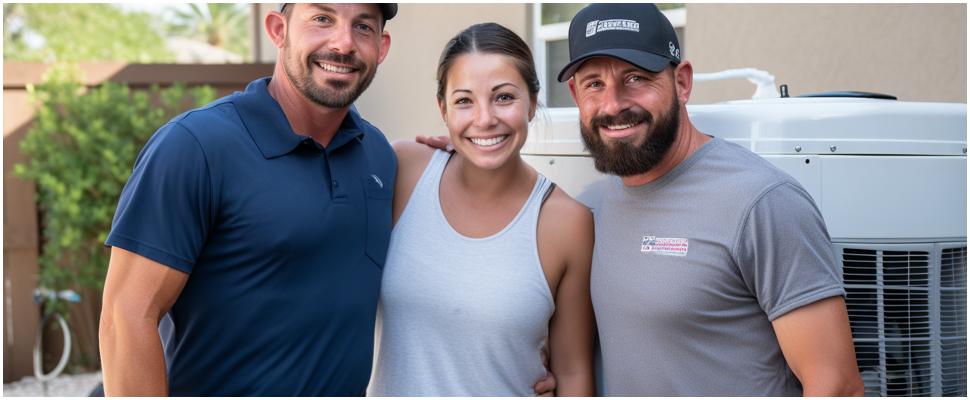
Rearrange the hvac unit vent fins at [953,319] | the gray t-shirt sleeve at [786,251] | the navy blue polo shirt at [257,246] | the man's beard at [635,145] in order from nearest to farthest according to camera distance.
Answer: the gray t-shirt sleeve at [786,251] → the navy blue polo shirt at [257,246] → the man's beard at [635,145] → the hvac unit vent fins at [953,319]

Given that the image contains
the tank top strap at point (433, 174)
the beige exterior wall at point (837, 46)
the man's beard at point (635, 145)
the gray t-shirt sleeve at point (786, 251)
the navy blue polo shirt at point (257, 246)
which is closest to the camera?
the gray t-shirt sleeve at point (786, 251)

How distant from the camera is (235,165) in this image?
217 centimetres

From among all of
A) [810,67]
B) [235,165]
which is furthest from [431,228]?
[810,67]

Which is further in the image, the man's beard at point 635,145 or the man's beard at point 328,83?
the man's beard at point 328,83

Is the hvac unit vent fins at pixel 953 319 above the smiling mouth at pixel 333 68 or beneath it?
beneath

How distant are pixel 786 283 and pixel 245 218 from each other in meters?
1.17

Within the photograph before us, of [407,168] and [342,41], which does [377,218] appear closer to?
[407,168]

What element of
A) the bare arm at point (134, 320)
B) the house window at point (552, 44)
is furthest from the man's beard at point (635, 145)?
the house window at point (552, 44)

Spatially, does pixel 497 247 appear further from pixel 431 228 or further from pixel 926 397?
pixel 926 397

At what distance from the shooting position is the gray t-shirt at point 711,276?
2006 millimetres

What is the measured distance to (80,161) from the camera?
6883 millimetres

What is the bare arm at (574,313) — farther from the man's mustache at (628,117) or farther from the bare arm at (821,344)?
the bare arm at (821,344)

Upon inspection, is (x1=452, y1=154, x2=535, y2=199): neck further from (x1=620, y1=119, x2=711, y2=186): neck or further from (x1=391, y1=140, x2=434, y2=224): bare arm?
(x1=620, y1=119, x2=711, y2=186): neck

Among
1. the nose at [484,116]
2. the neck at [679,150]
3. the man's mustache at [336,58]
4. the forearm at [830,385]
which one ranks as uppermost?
the man's mustache at [336,58]
